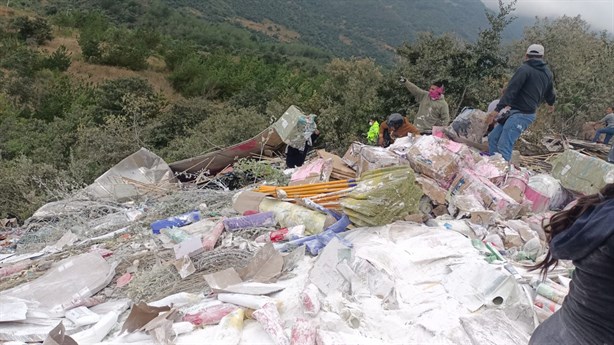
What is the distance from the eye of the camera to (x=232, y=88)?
25156mm

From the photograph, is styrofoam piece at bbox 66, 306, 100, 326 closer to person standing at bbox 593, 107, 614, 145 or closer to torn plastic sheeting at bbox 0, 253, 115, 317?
torn plastic sheeting at bbox 0, 253, 115, 317

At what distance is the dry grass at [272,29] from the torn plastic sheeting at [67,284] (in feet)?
213

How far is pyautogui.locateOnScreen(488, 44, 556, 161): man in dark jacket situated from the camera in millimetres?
4887

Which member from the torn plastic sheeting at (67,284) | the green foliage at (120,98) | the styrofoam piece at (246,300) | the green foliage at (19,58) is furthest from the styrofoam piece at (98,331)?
the green foliage at (19,58)

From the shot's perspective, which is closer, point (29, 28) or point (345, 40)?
point (29, 28)

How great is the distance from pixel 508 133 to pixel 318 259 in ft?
10.6

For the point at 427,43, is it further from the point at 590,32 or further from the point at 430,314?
the point at 430,314

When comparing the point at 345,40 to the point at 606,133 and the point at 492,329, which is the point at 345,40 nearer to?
the point at 606,133

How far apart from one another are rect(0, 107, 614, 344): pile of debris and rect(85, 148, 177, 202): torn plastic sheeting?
380 millimetres

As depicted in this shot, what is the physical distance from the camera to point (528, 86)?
4906 mm

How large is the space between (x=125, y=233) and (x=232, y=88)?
2164 cm

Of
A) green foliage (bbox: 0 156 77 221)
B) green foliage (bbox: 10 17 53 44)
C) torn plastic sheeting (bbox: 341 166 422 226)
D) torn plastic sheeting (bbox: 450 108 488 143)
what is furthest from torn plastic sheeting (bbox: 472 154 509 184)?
green foliage (bbox: 10 17 53 44)

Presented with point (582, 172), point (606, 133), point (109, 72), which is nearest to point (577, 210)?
point (582, 172)

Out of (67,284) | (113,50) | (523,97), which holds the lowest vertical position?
(113,50)
